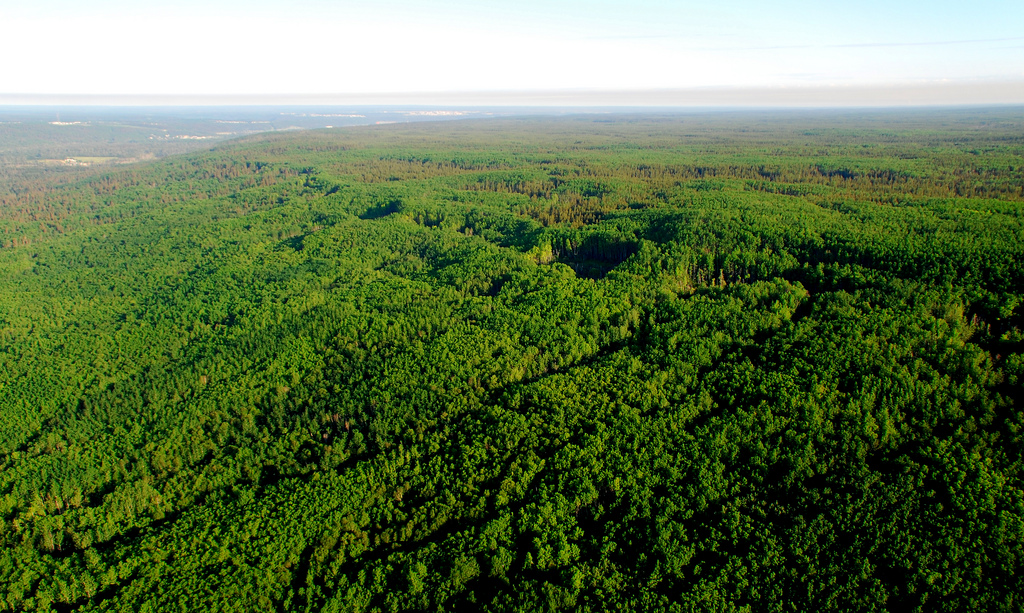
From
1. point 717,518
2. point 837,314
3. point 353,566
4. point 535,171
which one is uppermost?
point 535,171

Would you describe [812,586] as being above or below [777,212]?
below

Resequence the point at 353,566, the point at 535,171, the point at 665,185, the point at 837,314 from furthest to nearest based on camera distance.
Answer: the point at 535,171 < the point at 665,185 < the point at 837,314 < the point at 353,566

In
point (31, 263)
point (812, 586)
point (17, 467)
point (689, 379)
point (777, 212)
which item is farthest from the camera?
point (31, 263)

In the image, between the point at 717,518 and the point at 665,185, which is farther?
the point at 665,185

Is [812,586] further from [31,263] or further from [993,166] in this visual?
[993,166]

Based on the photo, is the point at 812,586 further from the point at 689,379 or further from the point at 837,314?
the point at 837,314

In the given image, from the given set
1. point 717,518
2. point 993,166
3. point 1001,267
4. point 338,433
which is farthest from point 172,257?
point 993,166

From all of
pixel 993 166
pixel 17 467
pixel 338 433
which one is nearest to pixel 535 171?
pixel 993 166
